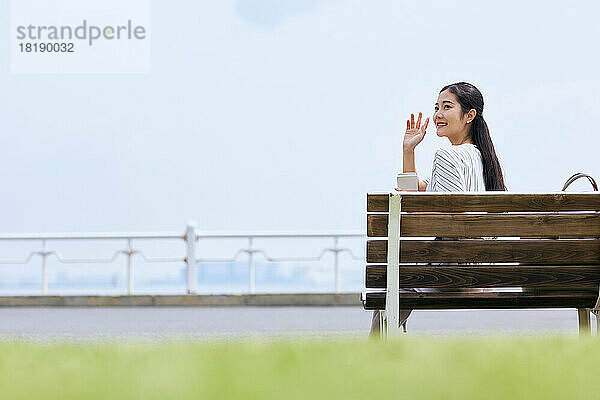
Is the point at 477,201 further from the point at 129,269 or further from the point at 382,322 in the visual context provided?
the point at 129,269

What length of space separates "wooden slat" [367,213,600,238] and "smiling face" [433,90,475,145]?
2.64ft

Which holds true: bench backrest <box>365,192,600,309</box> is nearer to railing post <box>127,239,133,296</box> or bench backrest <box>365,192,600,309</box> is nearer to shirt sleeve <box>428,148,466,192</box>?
shirt sleeve <box>428,148,466,192</box>

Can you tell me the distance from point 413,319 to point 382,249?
21.3 feet

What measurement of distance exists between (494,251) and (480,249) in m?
0.06

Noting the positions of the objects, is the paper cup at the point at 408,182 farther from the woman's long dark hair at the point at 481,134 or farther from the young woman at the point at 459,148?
the woman's long dark hair at the point at 481,134

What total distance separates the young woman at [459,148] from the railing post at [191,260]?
857 centimetres

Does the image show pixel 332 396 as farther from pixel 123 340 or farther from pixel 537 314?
pixel 537 314

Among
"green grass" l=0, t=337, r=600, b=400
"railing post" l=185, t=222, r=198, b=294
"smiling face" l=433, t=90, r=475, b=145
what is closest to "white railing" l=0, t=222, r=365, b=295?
"railing post" l=185, t=222, r=198, b=294

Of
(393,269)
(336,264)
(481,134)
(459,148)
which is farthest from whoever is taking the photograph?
(336,264)

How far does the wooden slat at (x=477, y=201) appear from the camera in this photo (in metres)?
4.09

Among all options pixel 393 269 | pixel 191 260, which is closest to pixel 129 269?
pixel 191 260

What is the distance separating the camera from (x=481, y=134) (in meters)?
4.80

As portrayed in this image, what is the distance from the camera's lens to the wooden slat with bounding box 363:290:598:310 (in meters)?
4.14

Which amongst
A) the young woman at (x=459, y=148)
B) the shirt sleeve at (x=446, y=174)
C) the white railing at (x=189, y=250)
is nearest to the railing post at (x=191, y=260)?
the white railing at (x=189, y=250)
